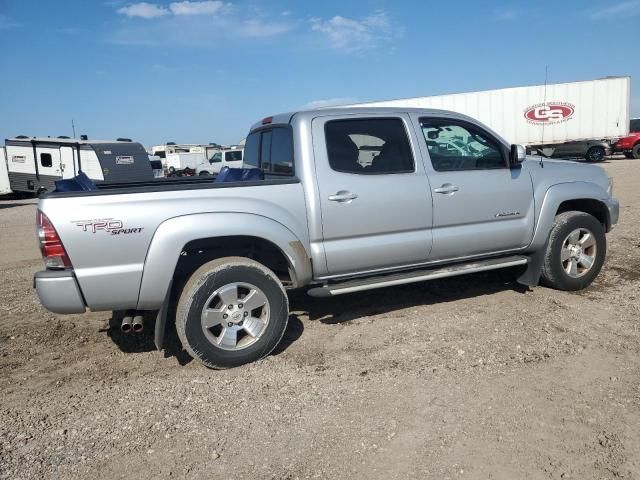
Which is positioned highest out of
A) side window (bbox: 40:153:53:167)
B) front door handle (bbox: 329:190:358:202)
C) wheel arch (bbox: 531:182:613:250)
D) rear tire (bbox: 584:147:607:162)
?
Result: side window (bbox: 40:153:53:167)

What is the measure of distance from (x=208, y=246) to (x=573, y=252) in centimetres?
366

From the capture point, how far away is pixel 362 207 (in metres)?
4.21

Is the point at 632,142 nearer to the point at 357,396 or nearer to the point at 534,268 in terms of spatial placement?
the point at 534,268

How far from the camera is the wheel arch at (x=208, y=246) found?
3621 mm

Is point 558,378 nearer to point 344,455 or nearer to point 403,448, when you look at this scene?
point 403,448

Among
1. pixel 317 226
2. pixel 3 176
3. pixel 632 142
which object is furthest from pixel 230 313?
pixel 632 142

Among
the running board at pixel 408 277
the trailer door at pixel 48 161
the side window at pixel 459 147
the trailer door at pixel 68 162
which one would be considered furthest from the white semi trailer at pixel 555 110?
the running board at pixel 408 277

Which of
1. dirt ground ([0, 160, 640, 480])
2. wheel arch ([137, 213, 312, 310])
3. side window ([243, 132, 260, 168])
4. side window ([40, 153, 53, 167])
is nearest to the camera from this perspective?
dirt ground ([0, 160, 640, 480])

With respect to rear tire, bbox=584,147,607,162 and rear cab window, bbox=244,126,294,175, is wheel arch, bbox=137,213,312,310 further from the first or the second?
rear tire, bbox=584,147,607,162

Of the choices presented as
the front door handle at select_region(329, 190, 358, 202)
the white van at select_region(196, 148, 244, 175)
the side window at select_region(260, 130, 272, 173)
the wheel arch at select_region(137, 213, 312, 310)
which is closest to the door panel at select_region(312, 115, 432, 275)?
the front door handle at select_region(329, 190, 358, 202)

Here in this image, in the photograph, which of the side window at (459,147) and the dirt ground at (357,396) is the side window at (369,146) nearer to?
the side window at (459,147)

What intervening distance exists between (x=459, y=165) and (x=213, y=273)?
96.1 inches

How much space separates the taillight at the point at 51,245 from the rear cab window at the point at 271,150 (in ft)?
5.93

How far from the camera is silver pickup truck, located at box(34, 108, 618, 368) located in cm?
352
